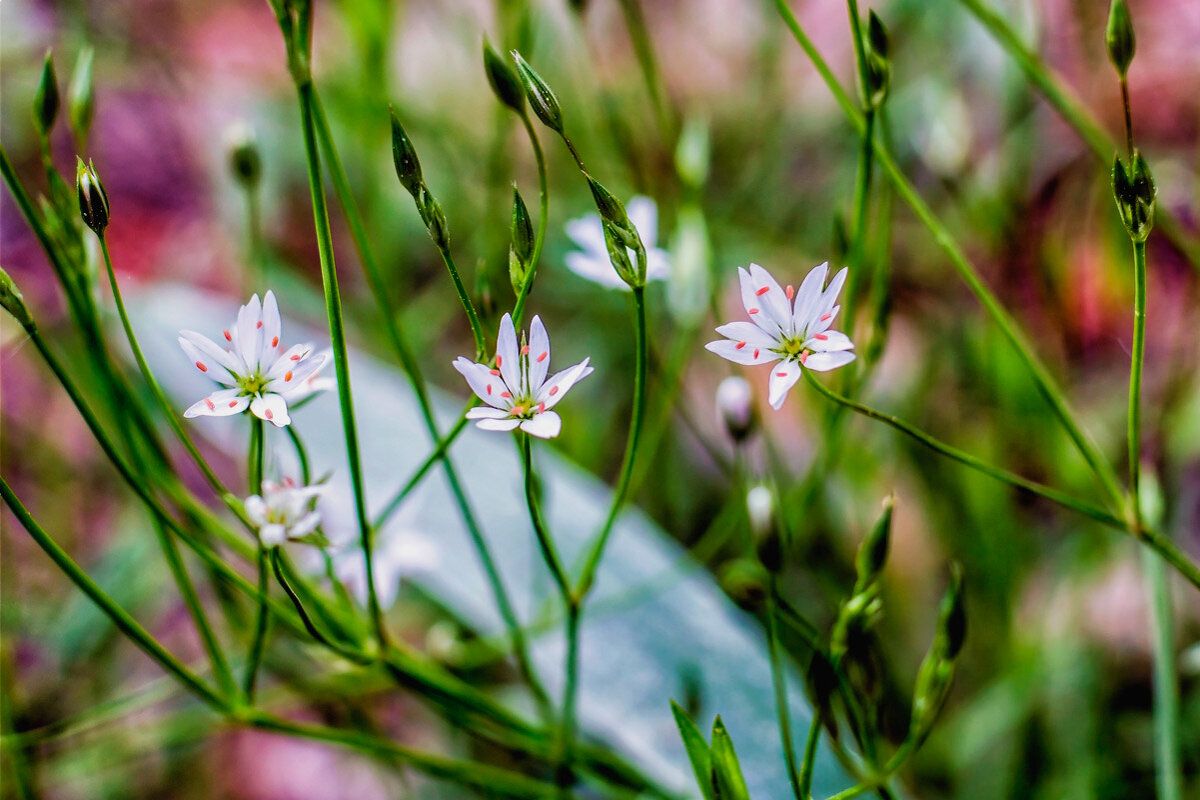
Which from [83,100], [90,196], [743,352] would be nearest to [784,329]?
[743,352]

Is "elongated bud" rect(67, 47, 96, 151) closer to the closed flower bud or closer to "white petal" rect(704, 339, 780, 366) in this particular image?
the closed flower bud

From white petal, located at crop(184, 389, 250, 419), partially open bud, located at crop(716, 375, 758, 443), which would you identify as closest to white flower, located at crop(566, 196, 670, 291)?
partially open bud, located at crop(716, 375, 758, 443)

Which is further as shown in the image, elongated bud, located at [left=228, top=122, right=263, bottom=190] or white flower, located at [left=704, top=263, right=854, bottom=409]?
elongated bud, located at [left=228, top=122, right=263, bottom=190]

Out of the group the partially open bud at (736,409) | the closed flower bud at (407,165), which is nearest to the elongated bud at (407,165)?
the closed flower bud at (407,165)

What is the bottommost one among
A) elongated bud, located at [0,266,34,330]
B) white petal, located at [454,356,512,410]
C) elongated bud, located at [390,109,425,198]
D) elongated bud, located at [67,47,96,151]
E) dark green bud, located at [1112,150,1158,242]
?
white petal, located at [454,356,512,410]

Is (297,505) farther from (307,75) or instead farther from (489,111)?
(489,111)

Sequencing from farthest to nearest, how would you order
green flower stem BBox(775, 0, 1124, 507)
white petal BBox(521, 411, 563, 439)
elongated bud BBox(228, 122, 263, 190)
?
elongated bud BBox(228, 122, 263, 190) → green flower stem BBox(775, 0, 1124, 507) → white petal BBox(521, 411, 563, 439)

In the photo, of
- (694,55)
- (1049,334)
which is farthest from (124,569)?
(694,55)
